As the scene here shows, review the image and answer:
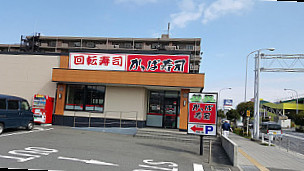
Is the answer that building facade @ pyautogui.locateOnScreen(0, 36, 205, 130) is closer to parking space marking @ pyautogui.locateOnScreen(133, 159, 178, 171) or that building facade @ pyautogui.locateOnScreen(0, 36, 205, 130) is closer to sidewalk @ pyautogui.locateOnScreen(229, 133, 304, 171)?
sidewalk @ pyautogui.locateOnScreen(229, 133, 304, 171)

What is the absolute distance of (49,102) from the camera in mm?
14727

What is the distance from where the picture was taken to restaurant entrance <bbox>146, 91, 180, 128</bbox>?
1493cm

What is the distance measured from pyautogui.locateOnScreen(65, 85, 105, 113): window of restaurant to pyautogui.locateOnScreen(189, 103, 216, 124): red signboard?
7729mm

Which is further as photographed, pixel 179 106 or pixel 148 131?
pixel 179 106

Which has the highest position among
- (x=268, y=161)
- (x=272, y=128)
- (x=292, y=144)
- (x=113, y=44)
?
(x=113, y=44)

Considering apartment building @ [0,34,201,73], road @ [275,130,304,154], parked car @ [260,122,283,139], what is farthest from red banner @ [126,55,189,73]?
apartment building @ [0,34,201,73]

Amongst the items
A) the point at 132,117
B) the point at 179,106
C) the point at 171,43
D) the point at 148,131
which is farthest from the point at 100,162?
the point at 171,43

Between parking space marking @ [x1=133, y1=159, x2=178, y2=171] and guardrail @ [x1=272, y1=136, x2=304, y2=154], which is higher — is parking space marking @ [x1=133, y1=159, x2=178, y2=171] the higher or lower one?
the higher one

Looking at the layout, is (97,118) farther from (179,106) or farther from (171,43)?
(171,43)

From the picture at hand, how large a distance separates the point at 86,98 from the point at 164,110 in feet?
18.3

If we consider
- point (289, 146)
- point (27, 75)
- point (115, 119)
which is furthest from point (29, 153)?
point (289, 146)

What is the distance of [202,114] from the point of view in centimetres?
893

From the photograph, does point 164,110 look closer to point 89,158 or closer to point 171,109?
point 171,109

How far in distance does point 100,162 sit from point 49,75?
11.0 meters
